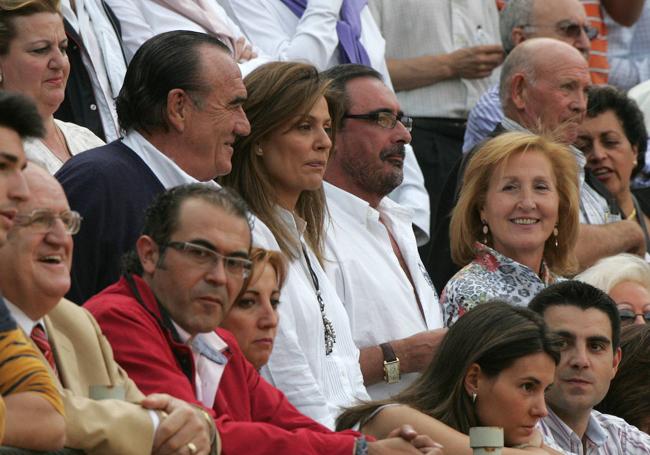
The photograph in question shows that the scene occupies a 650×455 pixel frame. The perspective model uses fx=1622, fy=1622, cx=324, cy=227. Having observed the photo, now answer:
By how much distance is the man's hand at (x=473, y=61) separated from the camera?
9688 millimetres

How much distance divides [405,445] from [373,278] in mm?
1965

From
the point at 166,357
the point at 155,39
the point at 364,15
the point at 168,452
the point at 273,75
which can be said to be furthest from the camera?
the point at 364,15

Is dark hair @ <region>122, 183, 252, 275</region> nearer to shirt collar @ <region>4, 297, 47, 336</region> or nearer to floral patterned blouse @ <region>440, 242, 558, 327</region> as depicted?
shirt collar @ <region>4, 297, 47, 336</region>

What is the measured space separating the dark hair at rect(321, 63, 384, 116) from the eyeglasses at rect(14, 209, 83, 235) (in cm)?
308

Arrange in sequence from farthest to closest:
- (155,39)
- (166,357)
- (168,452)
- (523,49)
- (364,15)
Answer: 1. (364,15)
2. (523,49)
3. (155,39)
4. (166,357)
5. (168,452)

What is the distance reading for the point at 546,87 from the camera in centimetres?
863

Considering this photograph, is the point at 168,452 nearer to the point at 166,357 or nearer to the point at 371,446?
the point at 166,357

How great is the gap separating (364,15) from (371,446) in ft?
15.6

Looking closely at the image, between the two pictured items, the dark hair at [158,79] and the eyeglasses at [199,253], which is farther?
the dark hair at [158,79]

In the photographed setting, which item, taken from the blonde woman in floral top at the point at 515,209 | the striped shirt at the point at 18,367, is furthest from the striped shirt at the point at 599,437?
the striped shirt at the point at 18,367

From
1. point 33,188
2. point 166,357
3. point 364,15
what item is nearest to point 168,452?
point 166,357

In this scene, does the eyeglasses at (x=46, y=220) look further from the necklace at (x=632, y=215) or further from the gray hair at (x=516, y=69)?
the necklace at (x=632, y=215)

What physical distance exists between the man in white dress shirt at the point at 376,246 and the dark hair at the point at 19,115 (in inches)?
107

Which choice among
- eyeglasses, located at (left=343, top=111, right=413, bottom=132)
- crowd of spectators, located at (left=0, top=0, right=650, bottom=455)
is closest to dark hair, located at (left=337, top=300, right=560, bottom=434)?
crowd of spectators, located at (left=0, top=0, right=650, bottom=455)
